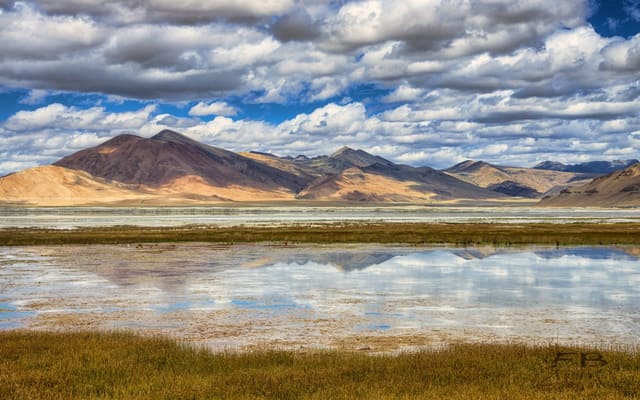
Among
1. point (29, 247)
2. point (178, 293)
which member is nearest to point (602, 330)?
point (178, 293)

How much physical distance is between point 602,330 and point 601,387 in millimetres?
7513

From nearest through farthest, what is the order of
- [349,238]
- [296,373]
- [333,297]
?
[296,373] → [333,297] → [349,238]

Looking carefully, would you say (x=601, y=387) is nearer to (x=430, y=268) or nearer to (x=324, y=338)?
(x=324, y=338)

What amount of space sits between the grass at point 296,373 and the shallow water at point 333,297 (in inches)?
100

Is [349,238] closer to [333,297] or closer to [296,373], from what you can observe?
[333,297]

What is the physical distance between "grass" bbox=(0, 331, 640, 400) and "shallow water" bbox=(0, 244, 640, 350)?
2.54 meters

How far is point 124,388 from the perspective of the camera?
12.8m

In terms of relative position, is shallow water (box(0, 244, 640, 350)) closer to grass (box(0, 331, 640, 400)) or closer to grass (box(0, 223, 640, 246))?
grass (box(0, 331, 640, 400))

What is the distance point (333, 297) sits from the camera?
2675 centimetres

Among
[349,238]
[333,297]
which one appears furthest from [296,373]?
[349,238]

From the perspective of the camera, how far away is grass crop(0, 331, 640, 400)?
1242cm

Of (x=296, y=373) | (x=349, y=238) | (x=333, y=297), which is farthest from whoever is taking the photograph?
(x=349, y=238)

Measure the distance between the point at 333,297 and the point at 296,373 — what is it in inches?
513

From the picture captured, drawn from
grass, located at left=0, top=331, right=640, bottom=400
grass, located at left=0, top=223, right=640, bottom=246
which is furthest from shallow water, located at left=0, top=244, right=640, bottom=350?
grass, located at left=0, top=223, right=640, bottom=246
